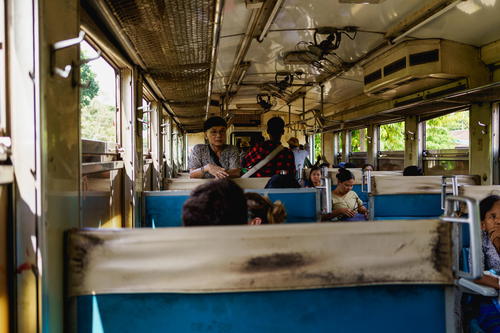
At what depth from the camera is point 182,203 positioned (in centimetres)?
299

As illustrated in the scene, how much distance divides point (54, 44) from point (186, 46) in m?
1.53

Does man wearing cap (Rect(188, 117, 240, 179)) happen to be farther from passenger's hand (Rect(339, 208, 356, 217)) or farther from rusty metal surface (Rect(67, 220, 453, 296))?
rusty metal surface (Rect(67, 220, 453, 296))

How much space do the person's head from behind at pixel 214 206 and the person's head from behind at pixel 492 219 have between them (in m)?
1.66

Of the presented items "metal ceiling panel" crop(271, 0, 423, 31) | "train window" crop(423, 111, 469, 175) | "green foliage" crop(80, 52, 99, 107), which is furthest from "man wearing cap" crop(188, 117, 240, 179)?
"train window" crop(423, 111, 469, 175)

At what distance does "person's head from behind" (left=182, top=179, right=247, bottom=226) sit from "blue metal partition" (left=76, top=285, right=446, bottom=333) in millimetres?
235

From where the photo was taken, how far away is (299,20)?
13.4 ft

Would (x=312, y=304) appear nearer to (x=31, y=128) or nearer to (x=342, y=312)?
(x=342, y=312)

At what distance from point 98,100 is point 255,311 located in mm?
1927

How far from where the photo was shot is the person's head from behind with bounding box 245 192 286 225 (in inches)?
67.3

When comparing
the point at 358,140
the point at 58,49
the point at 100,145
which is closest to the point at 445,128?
the point at 358,140

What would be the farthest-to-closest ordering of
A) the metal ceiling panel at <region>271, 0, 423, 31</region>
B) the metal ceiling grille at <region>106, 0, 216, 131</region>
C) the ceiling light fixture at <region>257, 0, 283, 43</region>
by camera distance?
1. the metal ceiling panel at <region>271, 0, 423, 31</region>
2. the ceiling light fixture at <region>257, 0, 283, 43</region>
3. the metal ceiling grille at <region>106, 0, 216, 131</region>

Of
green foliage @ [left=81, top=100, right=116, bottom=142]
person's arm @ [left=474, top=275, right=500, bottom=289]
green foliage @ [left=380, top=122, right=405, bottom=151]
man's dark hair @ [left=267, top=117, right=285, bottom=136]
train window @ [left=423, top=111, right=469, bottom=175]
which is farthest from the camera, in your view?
green foliage @ [left=380, top=122, right=405, bottom=151]

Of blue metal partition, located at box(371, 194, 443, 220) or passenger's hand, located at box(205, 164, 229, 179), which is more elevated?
passenger's hand, located at box(205, 164, 229, 179)

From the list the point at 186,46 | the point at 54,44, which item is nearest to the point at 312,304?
the point at 54,44
